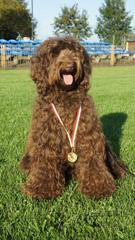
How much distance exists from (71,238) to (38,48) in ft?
6.37

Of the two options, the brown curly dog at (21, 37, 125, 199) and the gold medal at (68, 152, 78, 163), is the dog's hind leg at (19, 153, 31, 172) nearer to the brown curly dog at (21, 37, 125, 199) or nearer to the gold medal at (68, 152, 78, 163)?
the brown curly dog at (21, 37, 125, 199)

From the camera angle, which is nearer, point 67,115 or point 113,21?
point 67,115

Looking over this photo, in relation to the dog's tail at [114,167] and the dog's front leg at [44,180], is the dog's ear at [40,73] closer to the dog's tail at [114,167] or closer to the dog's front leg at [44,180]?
the dog's front leg at [44,180]

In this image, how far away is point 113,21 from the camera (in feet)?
194

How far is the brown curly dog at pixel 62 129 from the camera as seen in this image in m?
4.44

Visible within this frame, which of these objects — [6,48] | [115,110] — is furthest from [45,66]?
[6,48]

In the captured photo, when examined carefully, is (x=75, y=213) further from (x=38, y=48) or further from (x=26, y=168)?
(x=38, y=48)

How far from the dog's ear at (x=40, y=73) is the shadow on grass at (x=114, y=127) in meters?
2.28

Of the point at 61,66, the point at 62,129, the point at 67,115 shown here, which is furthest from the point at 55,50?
the point at 62,129

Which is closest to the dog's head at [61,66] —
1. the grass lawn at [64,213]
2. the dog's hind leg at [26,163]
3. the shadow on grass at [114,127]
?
the dog's hind leg at [26,163]

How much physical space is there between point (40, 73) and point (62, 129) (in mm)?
598

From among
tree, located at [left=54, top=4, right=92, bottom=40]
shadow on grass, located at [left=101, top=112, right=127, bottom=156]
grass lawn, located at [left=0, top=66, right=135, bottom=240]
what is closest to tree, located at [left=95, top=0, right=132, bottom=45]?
tree, located at [left=54, top=4, right=92, bottom=40]

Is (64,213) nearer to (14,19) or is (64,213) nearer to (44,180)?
(44,180)

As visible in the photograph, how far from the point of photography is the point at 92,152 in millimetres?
4527
